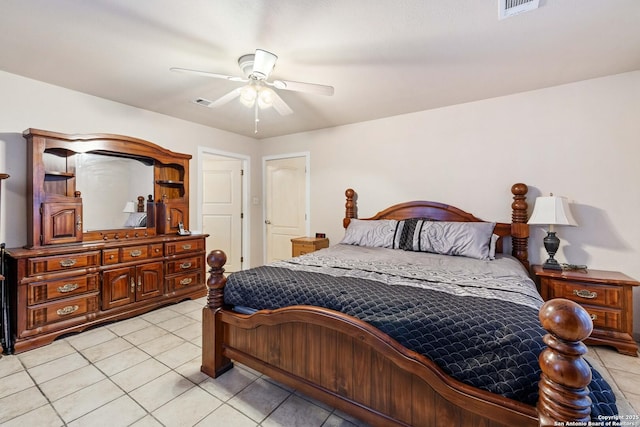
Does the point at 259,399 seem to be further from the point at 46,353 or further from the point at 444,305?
the point at 46,353

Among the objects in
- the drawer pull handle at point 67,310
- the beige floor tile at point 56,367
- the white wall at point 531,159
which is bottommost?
the beige floor tile at point 56,367

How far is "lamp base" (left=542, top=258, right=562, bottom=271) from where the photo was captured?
8.35ft

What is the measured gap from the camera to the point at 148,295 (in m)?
3.09

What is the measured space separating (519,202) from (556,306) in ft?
7.71

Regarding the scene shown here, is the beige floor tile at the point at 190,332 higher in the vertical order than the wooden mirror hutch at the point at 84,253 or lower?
lower

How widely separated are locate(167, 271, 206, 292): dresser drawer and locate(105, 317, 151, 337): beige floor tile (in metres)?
0.46

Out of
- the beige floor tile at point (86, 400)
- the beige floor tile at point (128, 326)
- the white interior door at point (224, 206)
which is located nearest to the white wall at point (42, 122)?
the white interior door at point (224, 206)

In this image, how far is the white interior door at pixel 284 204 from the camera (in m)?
4.57

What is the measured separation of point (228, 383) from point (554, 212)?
118 inches

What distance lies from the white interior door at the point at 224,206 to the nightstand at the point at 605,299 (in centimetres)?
412

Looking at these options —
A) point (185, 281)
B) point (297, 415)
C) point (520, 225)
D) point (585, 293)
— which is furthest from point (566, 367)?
point (185, 281)

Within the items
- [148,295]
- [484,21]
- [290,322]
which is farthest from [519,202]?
[148,295]

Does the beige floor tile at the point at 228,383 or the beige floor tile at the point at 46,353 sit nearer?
the beige floor tile at the point at 228,383

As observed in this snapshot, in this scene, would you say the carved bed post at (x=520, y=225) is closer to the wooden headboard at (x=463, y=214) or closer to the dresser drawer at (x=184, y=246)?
the wooden headboard at (x=463, y=214)
